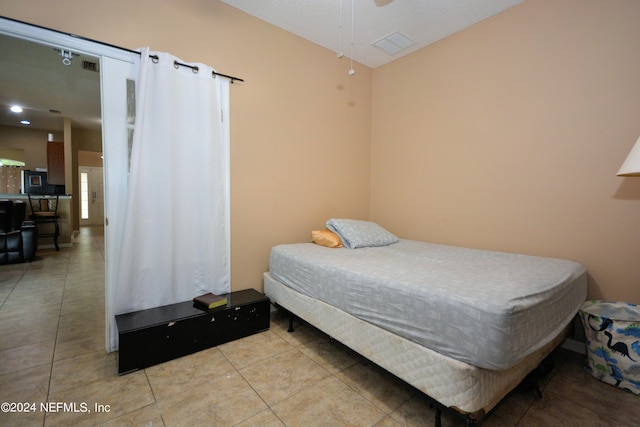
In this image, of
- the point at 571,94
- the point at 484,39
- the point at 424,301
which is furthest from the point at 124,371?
the point at 484,39

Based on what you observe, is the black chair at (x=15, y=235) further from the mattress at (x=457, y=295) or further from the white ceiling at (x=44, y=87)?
the mattress at (x=457, y=295)

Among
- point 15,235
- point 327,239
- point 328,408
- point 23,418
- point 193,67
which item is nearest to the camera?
point 23,418

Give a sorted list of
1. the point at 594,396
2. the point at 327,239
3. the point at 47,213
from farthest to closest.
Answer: the point at 47,213 < the point at 327,239 < the point at 594,396

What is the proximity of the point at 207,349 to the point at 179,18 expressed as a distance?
2.67 metres

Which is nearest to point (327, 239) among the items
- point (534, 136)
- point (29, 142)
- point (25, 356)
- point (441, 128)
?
point (441, 128)

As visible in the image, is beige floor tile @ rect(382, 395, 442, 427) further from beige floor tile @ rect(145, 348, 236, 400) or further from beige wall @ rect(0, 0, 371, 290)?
beige wall @ rect(0, 0, 371, 290)

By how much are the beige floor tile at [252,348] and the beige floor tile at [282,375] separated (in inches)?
2.7

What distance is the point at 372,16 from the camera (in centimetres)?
253

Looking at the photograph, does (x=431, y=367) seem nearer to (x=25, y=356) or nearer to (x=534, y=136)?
(x=534, y=136)

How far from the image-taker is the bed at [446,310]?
3.80 ft

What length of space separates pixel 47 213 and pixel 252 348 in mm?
6237

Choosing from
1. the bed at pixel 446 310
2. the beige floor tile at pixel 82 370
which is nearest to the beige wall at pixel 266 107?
the bed at pixel 446 310

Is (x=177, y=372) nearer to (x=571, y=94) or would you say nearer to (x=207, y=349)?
(x=207, y=349)

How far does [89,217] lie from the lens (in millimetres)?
9625
